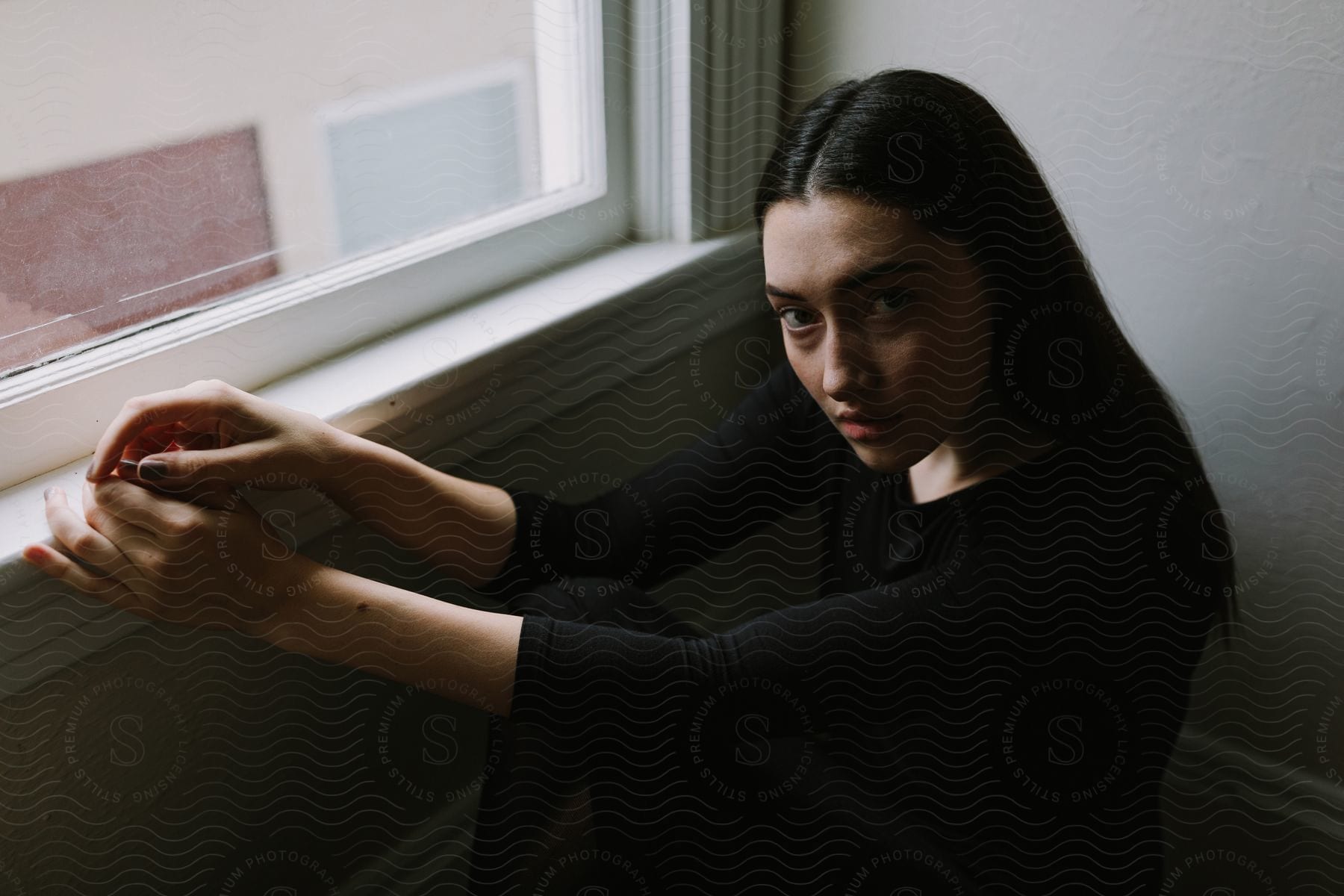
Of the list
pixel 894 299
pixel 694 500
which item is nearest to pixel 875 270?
pixel 894 299

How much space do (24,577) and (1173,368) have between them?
810 mm

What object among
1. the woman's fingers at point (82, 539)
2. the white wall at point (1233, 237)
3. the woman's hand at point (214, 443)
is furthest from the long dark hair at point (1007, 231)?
the woman's fingers at point (82, 539)

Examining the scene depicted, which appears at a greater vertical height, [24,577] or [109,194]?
[109,194]

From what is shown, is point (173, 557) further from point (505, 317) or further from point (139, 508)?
point (505, 317)

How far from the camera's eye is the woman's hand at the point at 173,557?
1.80ft

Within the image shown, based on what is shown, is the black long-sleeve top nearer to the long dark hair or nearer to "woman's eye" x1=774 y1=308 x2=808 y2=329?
the long dark hair

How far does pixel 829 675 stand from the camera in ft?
2.02

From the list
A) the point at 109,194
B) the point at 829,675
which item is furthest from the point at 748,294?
the point at 109,194

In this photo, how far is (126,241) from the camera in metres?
0.59

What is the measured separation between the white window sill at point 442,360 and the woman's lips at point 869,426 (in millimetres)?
220

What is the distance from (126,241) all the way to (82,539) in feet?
0.55

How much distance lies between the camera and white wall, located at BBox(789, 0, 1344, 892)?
75 cm

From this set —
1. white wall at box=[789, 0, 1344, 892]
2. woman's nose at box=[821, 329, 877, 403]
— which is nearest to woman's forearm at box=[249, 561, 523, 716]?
woman's nose at box=[821, 329, 877, 403]

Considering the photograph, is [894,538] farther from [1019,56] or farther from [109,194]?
[109,194]
